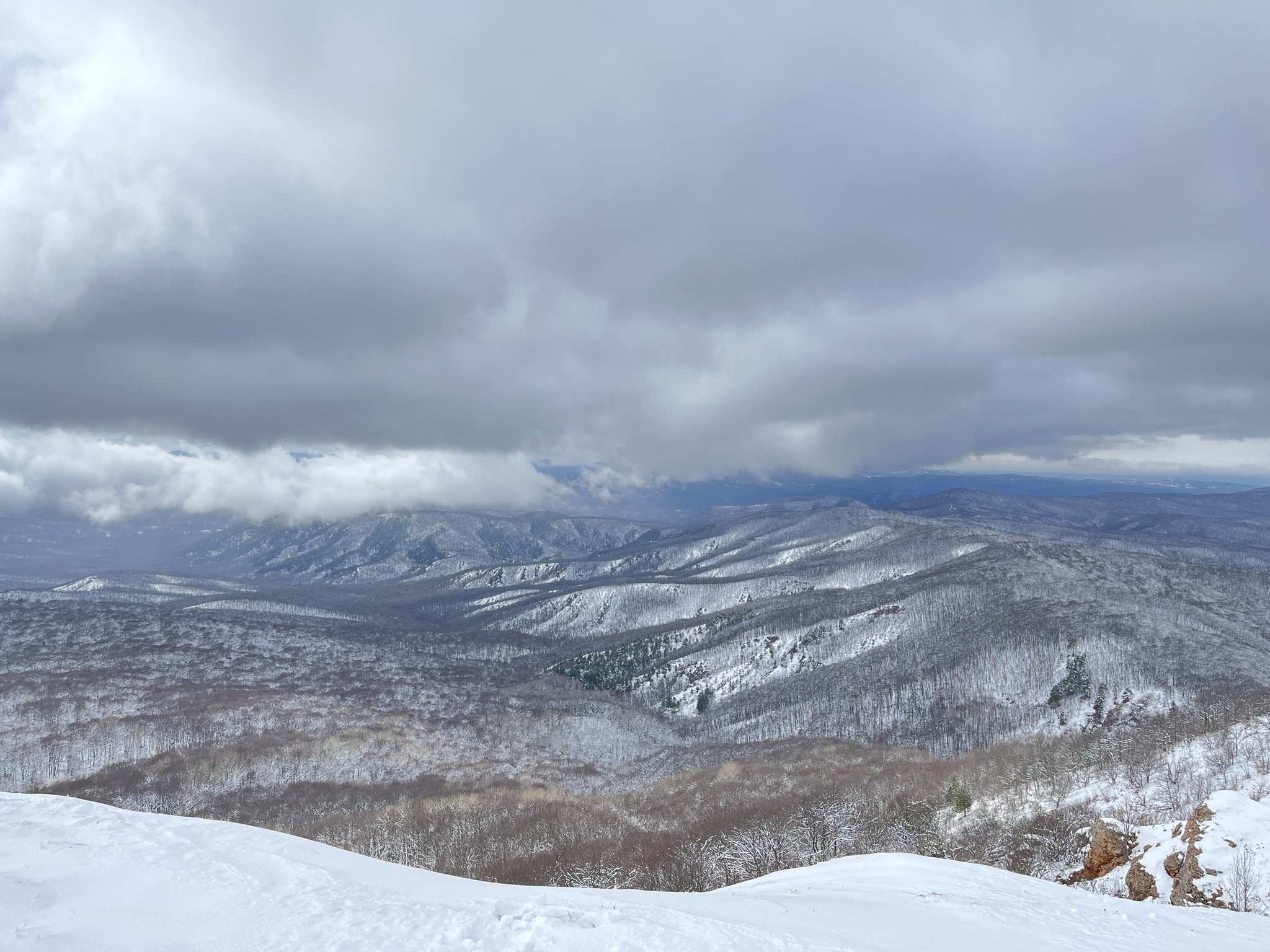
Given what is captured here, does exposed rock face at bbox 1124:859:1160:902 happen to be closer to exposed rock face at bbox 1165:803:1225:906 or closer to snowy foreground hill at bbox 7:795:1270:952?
exposed rock face at bbox 1165:803:1225:906

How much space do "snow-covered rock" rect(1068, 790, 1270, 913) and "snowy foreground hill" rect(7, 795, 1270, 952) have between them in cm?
353

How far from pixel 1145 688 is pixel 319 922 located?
187150 mm

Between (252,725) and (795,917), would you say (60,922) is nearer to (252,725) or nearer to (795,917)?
(795,917)

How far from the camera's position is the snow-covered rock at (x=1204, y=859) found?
24.8 m

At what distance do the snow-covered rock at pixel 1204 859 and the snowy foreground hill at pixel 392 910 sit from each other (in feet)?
11.6

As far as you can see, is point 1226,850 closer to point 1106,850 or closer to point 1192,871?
point 1192,871

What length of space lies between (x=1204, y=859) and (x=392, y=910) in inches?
1341

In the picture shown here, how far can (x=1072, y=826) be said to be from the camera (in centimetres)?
4234

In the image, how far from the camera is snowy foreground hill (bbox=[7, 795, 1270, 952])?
16.4 metres

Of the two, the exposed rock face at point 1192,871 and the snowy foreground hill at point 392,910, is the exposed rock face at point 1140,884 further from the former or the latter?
the snowy foreground hill at point 392,910

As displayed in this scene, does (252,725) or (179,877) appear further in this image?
(252,725)

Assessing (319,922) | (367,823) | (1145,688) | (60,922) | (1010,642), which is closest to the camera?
(60,922)

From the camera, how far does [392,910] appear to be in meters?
18.1

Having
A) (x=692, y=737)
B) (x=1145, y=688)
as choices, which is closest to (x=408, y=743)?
(x=692, y=737)
